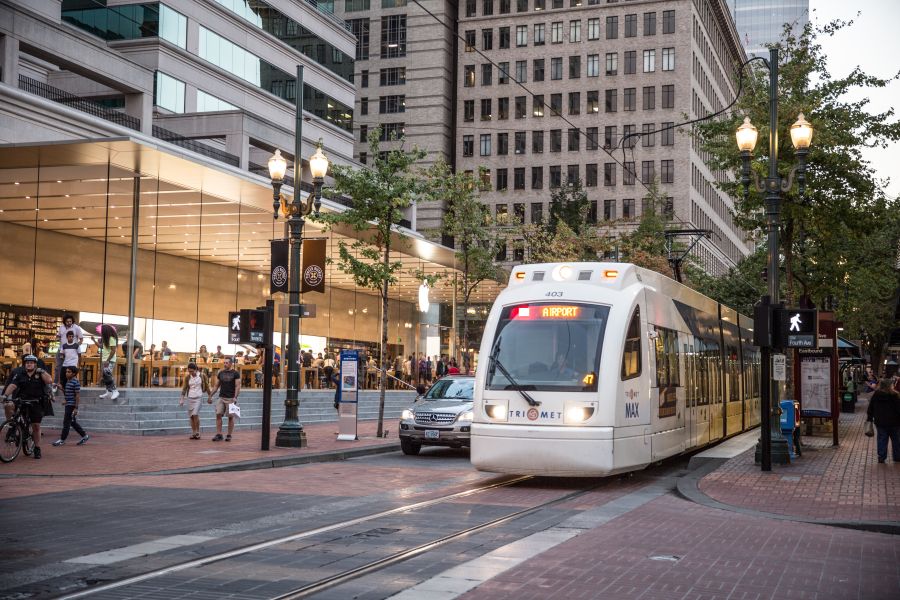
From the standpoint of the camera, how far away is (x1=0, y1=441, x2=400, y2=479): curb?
16.2 meters

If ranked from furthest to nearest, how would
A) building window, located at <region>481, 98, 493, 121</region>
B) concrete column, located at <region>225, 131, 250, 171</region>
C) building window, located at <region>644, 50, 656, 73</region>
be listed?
building window, located at <region>481, 98, 493, 121</region> < building window, located at <region>644, 50, 656, 73</region> < concrete column, located at <region>225, 131, 250, 171</region>

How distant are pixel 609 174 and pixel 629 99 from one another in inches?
256

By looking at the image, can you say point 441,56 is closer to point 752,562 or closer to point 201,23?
point 201,23

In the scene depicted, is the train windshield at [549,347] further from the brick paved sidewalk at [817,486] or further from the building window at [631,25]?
the building window at [631,25]

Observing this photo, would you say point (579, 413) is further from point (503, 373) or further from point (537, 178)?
point (537, 178)

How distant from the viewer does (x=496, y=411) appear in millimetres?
15023

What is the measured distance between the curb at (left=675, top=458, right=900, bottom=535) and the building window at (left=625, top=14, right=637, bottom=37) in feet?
241

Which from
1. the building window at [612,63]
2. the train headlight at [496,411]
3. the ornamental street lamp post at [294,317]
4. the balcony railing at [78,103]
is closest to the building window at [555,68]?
the building window at [612,63]

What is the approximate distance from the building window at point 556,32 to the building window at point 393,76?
12796 millimetres

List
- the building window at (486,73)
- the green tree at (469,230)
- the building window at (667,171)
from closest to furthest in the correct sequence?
the green tree at (469,230), the building window at (667,171), the building window at (486,73)

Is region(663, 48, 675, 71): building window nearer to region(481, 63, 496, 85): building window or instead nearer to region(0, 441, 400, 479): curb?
region(481, 63, 496, 85): building window

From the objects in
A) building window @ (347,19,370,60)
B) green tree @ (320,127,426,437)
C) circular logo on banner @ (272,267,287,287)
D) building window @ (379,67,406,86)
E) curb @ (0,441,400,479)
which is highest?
building window @ (347,19,370,60)

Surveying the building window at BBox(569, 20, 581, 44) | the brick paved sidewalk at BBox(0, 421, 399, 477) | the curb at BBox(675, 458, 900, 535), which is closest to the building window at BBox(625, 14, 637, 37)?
the building window at BBox(569, 20, 581, 44)

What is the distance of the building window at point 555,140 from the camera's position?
86.4 meters
